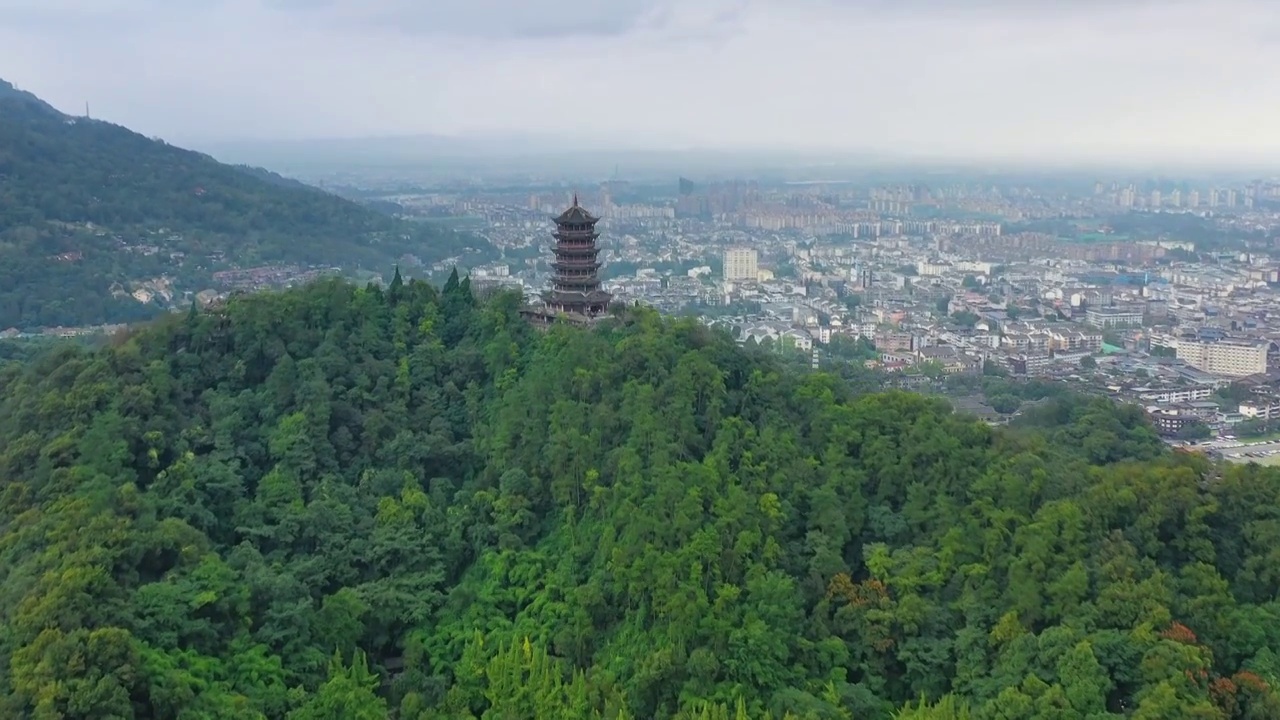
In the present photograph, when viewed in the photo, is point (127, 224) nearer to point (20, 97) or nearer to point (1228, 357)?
point (20, 97)

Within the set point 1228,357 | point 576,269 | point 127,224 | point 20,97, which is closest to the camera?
point 576,269

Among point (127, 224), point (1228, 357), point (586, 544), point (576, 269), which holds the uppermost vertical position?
point (576, 269)

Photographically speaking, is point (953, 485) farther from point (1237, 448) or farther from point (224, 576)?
point (1237, 448)

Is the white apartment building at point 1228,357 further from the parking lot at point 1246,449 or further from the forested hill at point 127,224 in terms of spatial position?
the forested hill at point 127,224

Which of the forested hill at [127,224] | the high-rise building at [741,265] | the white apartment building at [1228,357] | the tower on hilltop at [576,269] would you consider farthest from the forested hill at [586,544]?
the high-rise building at [741,265]

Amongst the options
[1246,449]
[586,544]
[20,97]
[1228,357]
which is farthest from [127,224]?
[1228,357]

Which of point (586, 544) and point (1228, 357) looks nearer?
point (586, 544)
